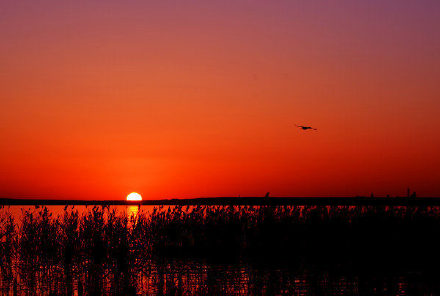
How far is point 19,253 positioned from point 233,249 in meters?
7.74

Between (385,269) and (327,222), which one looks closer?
(385,269)

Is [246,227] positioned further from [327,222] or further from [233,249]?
[327,222]

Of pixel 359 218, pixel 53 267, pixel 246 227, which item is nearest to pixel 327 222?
pixel 359 218

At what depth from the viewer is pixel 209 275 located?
60.2 feet

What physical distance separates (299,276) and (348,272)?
1.62 metres

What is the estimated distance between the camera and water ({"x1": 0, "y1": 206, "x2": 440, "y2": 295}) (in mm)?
17328

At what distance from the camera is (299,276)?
18.7 metres

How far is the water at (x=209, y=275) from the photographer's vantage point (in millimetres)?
17328

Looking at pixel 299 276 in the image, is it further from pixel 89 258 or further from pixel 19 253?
pixel 19 253

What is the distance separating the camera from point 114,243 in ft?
67.4

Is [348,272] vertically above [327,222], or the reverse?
[327,222]

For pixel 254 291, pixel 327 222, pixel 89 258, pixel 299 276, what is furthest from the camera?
pixel 327 222

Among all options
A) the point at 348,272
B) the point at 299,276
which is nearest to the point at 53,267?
the point at 299,276

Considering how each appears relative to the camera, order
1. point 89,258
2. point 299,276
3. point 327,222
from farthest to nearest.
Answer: point 327,222 < point 89,258 < point 299,276
